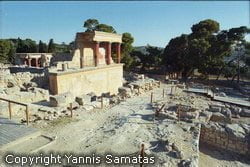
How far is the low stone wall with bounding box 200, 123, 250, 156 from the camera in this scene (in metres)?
9.58

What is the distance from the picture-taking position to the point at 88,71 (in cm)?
1691

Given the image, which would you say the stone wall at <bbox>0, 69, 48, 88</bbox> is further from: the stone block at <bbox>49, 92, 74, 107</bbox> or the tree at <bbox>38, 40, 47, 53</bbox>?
the tree at <bbox>38, 40, 47, 53</bbox>

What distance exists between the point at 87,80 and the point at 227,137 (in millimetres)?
10711

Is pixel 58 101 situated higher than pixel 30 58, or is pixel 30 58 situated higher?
pixel 30 58

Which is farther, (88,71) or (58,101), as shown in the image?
(88,71)

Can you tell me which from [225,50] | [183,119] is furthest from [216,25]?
[183,119]

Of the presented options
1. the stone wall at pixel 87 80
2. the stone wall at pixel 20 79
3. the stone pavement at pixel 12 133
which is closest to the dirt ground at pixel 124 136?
the stone pavement at pixel 12 133

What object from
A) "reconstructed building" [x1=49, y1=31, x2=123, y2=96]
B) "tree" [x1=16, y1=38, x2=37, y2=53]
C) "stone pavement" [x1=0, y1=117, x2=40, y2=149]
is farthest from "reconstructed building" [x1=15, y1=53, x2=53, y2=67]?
"tree" [x1=16, y1=38, x2=37, y2=53]

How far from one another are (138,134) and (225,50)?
960 inches

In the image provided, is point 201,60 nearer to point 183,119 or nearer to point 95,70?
point 95,70

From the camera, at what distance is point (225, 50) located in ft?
93.4

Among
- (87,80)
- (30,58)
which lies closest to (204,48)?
(87,80)

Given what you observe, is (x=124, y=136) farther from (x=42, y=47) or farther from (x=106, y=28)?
(x=42, y=47)

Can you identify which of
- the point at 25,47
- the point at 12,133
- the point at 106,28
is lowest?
the point at 12,133
